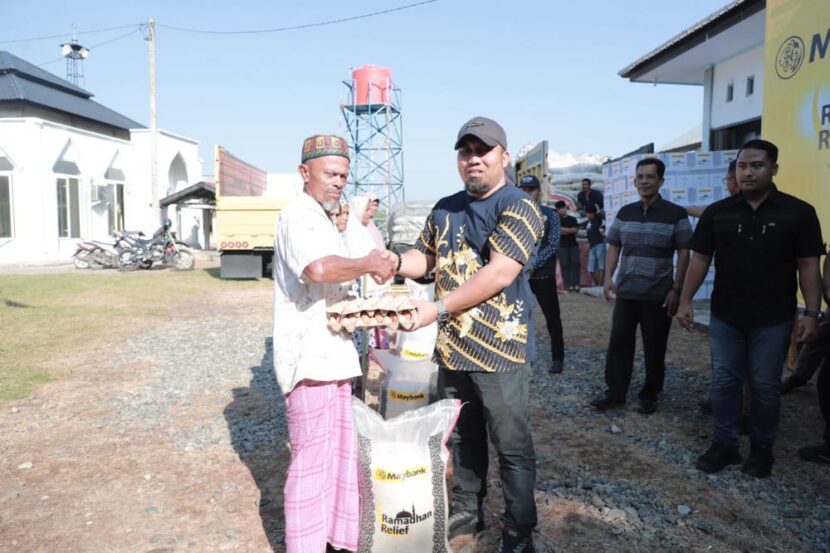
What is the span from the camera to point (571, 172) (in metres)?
18.1

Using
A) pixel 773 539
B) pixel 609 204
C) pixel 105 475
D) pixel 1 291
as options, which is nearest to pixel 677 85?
pixel 609 204

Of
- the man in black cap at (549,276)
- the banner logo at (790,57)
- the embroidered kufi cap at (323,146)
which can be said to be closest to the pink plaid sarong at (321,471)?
the embroidered kufi cap at (323,146)

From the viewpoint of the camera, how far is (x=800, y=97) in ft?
14.6

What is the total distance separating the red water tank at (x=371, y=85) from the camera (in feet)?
95.6

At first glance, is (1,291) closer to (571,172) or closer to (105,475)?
(105,475)

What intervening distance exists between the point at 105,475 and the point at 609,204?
979 cm

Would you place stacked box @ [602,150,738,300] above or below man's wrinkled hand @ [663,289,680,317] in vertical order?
above

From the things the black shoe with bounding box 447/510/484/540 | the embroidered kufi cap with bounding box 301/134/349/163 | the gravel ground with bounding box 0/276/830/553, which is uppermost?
the embroidered kufi cap with bounding box 301/134/349/163

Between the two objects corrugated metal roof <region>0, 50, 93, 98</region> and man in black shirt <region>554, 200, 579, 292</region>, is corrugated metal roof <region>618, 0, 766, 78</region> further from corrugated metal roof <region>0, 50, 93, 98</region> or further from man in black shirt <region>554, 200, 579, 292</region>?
corrugated metal roof <region>0, 50, 93, 98</region>

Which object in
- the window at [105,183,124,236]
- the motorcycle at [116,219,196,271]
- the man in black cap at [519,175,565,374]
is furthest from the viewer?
the window at [105,183,124,236]

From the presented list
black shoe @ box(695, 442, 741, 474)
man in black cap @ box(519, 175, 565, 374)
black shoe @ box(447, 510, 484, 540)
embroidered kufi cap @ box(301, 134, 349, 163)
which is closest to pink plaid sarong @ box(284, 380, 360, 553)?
black shoe @ box(447, 510, 484, 540)

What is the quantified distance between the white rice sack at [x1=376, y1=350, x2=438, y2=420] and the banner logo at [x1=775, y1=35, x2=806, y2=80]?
366 cm

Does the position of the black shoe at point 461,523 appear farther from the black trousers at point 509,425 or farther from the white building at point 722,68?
the white building at point 722,68

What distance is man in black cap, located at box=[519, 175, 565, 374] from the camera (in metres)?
5.29
